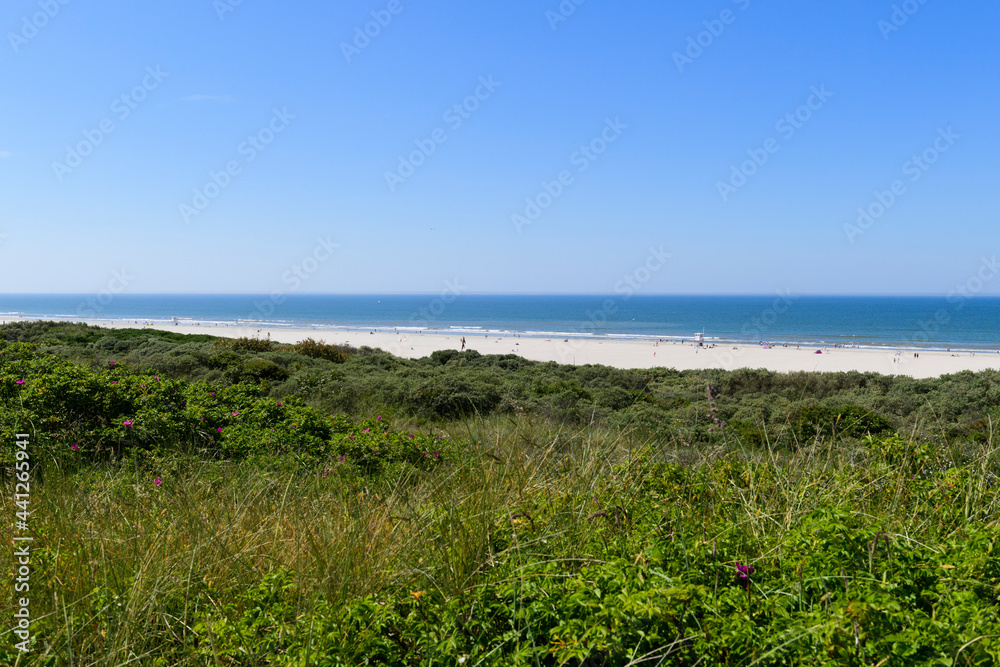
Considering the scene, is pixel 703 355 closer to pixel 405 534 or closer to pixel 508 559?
pixel 405 534

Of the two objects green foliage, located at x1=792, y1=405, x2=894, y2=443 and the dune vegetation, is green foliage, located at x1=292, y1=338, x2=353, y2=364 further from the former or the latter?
the dune vegetation

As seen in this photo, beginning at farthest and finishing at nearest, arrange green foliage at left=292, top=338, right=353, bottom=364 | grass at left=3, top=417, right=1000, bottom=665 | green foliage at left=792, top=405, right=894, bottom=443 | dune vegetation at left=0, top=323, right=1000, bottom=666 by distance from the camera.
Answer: green foliage at left=292, top=338, right=353, bottom=364, green foliage at left=792, top=405, right=894, bottom=443, grass at left=3, top=417, right=1000, bottom=665, dune vegetation at left=0, top=323, right=1000, bottom=666

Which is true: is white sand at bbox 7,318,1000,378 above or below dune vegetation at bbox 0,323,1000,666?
below

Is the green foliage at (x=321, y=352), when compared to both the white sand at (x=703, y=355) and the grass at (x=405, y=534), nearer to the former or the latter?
the white sand at (x=703, y=355)

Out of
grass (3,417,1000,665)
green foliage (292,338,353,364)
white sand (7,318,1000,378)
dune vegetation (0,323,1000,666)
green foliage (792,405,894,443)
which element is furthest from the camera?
white sand (7,318,1000,378)

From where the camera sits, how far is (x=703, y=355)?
42.1 meters

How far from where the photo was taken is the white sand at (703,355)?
119ft

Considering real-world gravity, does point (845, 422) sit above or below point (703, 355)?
above

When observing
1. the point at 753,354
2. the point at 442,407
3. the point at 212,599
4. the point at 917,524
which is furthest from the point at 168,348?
the point at 753,354

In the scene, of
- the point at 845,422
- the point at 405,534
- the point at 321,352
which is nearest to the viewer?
the point at 405,534

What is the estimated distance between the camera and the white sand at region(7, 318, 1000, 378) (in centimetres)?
3612

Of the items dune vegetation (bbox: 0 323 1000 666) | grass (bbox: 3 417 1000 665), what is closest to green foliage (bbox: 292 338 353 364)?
dune vegetation (bbox: 0 323 1000 666)

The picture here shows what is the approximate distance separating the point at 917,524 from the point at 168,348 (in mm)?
20746

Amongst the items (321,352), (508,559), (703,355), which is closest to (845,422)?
(508,559)
